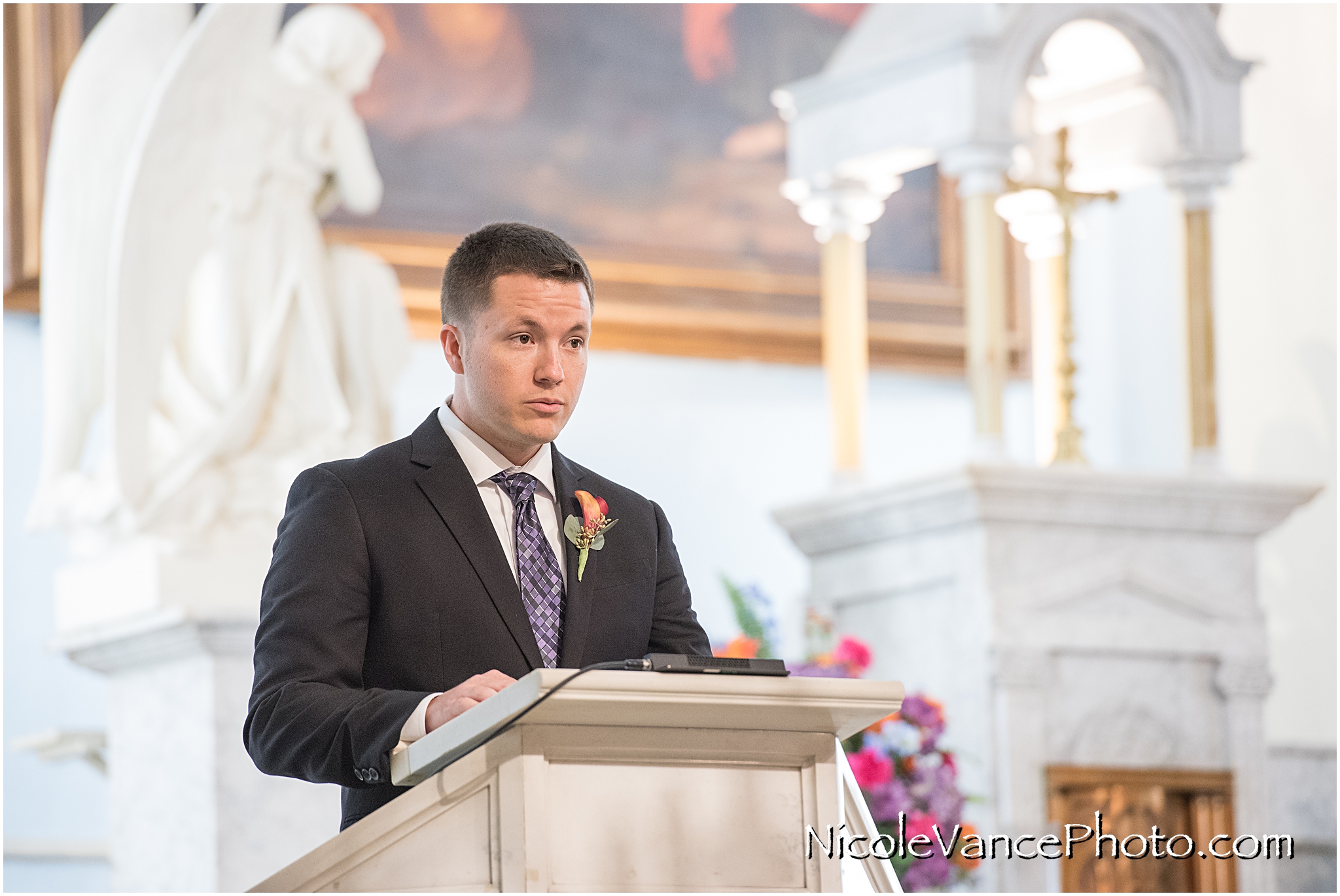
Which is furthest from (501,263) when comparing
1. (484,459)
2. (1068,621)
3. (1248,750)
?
(1248,750)

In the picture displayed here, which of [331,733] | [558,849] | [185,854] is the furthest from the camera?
[185,854]

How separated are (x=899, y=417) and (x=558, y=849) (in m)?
7.70

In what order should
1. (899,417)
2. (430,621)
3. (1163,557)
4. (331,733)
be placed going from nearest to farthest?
1. (331,733)
2. (430,621)
3. (1163,557)
4. (899,417)

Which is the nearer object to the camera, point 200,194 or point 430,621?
point 430,621

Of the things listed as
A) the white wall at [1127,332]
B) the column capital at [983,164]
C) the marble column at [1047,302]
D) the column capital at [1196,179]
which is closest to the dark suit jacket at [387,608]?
the column capital at [983,164]

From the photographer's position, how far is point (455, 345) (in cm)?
261

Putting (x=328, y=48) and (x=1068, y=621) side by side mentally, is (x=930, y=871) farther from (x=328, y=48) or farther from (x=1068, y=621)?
(x=328, y=48)

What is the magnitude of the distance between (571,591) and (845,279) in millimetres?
5421

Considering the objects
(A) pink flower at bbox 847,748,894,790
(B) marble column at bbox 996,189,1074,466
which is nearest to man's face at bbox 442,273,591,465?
(A) pink flower at bbox 847,748,894,790

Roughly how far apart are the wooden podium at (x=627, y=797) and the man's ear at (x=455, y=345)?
0.59 metres

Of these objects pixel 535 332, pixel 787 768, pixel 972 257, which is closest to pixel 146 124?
pixel 972 257

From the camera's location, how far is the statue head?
255 inches

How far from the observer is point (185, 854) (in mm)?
5789

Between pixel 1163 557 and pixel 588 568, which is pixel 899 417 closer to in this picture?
pixel 1163 557
